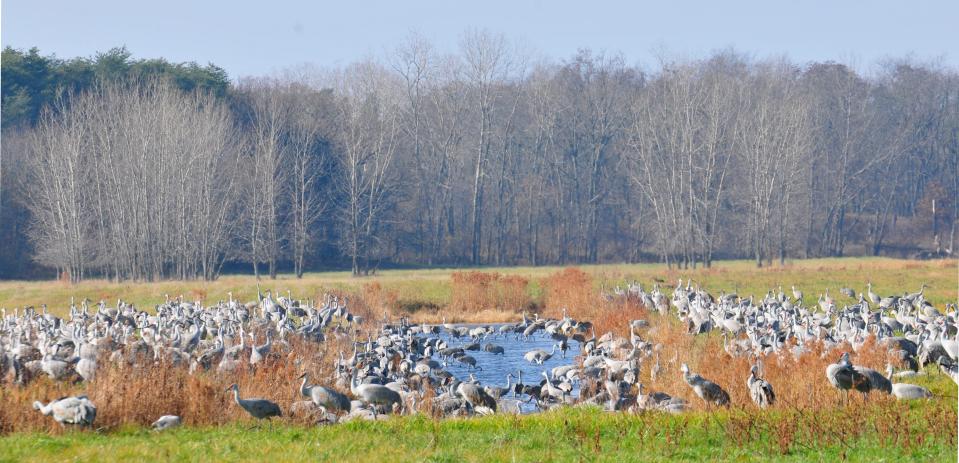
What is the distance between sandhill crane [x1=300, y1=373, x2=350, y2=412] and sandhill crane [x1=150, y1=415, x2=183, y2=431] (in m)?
2.59

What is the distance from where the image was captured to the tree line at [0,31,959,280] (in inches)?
2221

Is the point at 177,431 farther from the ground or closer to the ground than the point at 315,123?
closer to the ground

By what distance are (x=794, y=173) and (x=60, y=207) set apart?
133ft

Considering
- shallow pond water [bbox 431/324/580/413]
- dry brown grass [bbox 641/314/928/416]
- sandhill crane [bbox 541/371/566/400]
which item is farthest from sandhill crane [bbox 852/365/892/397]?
shallow pond water [bbox 431/324/580/413]

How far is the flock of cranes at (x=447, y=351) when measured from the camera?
16609 millimetres

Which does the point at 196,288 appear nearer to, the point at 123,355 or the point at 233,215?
the point at 233,215

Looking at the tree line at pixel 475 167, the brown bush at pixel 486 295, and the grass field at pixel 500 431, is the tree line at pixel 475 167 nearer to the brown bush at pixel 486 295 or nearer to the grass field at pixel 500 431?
the brown bush at pixel 486 295

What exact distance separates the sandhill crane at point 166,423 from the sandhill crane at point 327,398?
2.59 metres

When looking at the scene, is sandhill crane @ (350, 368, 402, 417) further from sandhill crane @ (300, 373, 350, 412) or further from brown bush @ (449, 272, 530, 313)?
brown bush @ (449, 272, 530, 313)

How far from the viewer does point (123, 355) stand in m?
18.6

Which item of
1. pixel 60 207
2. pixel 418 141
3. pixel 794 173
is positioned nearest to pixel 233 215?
pixel 60 207

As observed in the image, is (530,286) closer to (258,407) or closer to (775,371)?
(775,371)

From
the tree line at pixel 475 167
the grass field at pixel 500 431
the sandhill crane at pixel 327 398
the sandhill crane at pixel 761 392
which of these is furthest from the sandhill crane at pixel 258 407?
the tree line at pixel 475 167

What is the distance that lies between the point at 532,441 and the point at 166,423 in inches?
175
